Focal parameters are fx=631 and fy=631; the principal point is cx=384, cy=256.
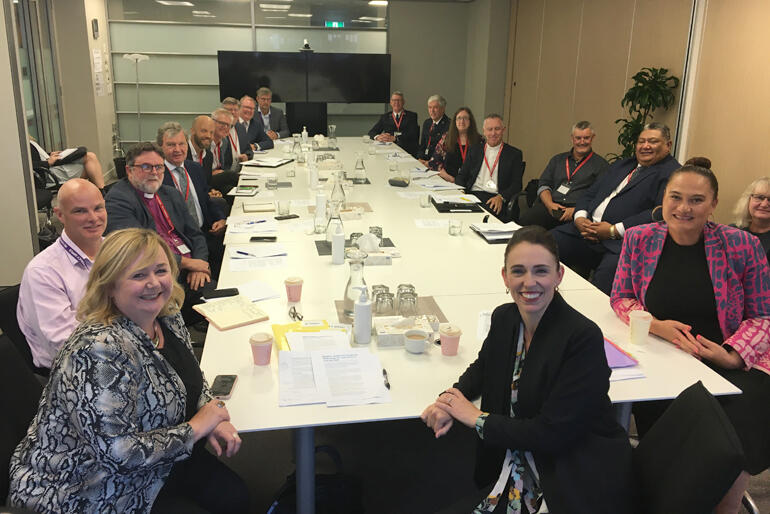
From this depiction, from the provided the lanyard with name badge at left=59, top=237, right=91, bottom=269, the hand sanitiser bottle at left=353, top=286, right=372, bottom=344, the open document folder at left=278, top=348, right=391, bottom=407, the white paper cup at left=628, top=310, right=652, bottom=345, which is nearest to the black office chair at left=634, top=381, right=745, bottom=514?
the white paper cup at left=628, top=310, right=652, bottom=345

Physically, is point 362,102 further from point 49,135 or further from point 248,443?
point 248,443

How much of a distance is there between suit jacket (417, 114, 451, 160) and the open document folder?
589 cm

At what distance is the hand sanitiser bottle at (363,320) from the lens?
7.50 feet

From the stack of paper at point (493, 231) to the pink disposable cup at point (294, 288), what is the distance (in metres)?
1.47

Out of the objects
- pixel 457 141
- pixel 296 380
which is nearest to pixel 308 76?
pixel 457 141

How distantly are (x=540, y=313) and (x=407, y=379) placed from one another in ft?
1.68

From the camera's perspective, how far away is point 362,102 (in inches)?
416

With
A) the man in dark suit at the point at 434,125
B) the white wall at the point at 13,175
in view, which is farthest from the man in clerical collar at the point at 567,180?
the white wall at the point at 13,175

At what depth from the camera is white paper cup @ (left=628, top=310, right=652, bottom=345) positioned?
238 cm

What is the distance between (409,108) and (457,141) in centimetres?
455

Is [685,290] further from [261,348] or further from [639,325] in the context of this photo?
[261,348]

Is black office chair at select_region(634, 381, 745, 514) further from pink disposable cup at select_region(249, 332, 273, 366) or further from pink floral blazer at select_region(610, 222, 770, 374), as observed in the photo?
pink disposable cup at select_region(249, 332, 273, 366)

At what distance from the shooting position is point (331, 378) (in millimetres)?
2094

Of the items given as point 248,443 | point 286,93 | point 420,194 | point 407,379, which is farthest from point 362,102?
point 407,379
